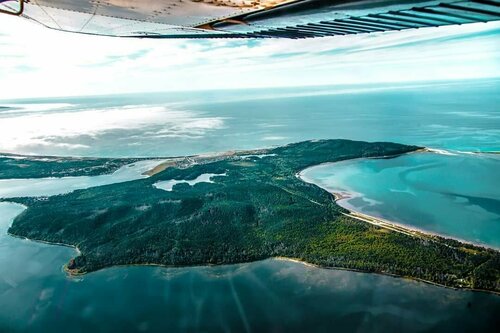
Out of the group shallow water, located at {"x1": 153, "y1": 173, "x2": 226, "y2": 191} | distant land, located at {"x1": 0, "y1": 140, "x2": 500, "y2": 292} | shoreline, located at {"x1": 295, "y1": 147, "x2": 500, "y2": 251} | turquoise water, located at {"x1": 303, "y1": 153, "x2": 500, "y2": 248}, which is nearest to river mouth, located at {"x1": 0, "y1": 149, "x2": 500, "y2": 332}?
distant land, located at {"x1": 0, "y1": 140, "x2": 500, "y2": 292}

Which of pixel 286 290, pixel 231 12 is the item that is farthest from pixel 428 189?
pixel 231 12

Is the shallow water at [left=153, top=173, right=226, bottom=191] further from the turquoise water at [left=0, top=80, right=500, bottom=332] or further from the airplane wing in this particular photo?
the airplane wing

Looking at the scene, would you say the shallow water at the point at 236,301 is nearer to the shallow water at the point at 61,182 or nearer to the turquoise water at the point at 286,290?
the turquoise water at the point at 286,290

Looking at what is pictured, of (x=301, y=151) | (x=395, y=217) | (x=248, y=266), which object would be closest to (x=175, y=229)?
(x=248, y=266)

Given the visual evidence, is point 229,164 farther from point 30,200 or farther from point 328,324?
point 328,324

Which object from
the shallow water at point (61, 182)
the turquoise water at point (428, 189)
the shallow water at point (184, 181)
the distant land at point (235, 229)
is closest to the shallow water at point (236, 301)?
the distant land at point (235, 229)
